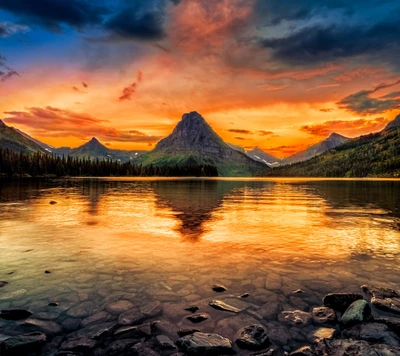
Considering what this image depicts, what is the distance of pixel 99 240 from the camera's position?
24.5 meters

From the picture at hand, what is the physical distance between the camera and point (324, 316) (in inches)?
455

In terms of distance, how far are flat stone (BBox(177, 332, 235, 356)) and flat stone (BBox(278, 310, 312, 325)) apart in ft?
9.16

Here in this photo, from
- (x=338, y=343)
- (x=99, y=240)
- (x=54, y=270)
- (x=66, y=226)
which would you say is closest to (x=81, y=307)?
(x=54, y=270)

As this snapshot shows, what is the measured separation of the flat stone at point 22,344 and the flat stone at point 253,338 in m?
6.37

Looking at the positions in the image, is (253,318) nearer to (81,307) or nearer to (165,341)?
(165,341)

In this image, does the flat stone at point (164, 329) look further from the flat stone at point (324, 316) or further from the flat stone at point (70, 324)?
the flat stone at point (324, 316)

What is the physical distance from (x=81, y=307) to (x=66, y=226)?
2027 cm

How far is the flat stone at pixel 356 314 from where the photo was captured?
11117mm

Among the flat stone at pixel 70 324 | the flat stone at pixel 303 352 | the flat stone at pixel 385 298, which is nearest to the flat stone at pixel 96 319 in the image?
the flat stone at pixel 70 324

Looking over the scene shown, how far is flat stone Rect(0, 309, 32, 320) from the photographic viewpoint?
11.3m

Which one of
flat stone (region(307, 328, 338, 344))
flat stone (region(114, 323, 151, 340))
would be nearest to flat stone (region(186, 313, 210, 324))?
flat stone (region(114, 323, 151, 340))

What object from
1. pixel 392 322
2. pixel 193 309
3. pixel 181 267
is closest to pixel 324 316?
pixel 392 322

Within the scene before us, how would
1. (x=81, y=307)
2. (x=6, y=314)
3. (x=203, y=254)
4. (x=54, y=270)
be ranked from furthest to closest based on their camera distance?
1. (x=203, y=254)
2. (x=54, y=270)
3. (x=81, y=307)
4. (x=6, y=314)

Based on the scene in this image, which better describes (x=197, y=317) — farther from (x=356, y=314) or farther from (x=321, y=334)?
(x=356, y=314)
